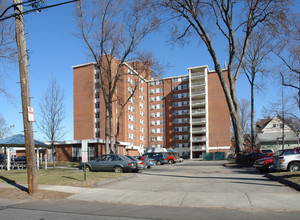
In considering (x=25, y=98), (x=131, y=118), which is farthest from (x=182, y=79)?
(x=25, y=98)

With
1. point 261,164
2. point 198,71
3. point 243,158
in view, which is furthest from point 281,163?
point 198,71

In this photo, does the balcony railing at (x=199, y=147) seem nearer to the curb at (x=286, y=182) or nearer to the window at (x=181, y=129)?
the window at (x=181, y=129)

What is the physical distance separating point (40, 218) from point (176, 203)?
4037 mm

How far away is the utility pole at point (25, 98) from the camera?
10.7 meters

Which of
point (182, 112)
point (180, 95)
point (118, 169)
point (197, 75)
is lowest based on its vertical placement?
point (118, 169)

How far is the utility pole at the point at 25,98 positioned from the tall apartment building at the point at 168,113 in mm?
52597

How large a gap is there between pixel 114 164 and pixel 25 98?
9.32m

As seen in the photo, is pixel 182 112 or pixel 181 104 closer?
pixel 182 112

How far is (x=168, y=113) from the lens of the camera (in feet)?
272

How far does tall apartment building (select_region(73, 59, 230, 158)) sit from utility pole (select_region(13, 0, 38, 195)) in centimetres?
5260

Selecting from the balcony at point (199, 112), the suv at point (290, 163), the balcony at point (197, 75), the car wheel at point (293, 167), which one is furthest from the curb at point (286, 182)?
the balcony at point (197, 75)

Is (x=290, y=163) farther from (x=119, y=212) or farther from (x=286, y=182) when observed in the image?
(x=119, y=212)

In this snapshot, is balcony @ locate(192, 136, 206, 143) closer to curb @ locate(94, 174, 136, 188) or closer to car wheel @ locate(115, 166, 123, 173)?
car wheel @ locate(115, 166, 123, 173)

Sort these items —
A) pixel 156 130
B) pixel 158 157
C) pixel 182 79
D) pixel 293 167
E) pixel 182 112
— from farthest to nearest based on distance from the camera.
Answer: pixel 156 130
pixel 182 79
pixel 182 112
pixel 158 157
pixel 293 167
